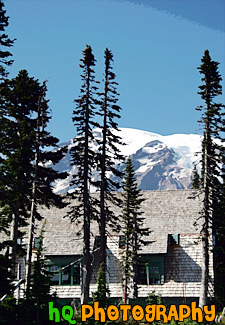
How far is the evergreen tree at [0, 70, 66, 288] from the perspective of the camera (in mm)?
32094

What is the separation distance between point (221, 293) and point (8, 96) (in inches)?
1028

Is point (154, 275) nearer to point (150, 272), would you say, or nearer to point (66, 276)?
point (150, 272)

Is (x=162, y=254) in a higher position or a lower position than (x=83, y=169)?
lower

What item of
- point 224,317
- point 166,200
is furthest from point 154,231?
point 224,317

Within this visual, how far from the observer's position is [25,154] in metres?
33.5

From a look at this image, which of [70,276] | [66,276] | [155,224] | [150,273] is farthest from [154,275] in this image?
[66,276]

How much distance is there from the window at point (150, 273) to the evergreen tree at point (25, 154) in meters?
11.2

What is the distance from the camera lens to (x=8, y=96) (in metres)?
30.3

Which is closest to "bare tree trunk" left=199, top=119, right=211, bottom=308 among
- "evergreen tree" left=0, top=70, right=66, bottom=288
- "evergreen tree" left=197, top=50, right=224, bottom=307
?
"evergreen tree" left=197, top=50, right=224, bottom=307

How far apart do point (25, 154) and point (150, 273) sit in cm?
1561

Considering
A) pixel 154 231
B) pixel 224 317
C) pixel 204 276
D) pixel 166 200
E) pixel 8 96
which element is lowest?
pixel 224 317

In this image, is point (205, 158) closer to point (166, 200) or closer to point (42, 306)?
point (166, 200)

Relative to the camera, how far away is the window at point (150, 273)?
40.5 meters

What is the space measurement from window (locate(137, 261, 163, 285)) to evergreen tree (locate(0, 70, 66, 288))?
11.2 metres
